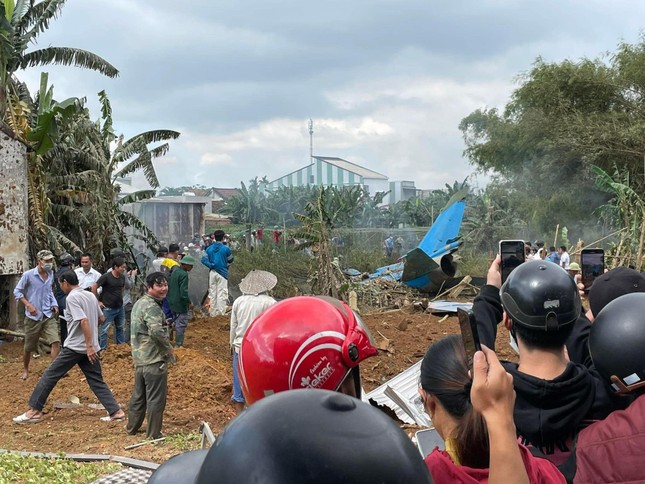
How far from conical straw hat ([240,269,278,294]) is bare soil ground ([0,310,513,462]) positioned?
1677 mm

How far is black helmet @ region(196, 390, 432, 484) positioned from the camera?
4.09ft

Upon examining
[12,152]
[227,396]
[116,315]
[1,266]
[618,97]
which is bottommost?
[227,396]

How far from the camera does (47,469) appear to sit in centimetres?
585

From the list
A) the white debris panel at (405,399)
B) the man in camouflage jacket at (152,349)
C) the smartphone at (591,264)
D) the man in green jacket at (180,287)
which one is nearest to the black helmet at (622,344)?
the smartphone at (591,264)

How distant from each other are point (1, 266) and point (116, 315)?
8.93 feet

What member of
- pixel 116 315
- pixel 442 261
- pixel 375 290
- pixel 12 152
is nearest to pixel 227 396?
pixel 116 315

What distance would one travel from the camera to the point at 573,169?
32.2 meters

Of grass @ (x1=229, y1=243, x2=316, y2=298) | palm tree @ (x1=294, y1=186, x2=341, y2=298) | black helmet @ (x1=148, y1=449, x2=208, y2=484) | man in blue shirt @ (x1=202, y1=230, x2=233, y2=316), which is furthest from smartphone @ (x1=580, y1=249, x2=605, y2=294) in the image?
grass @ (x1=229, y1=243, x2=316, y2=298)

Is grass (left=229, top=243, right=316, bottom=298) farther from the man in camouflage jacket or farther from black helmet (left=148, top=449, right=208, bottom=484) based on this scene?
black helmet (left=148, top=449, right=208, bottom=484)

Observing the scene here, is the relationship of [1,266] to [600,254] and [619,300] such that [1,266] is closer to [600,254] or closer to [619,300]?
[600,254]

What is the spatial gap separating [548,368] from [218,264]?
11797mm

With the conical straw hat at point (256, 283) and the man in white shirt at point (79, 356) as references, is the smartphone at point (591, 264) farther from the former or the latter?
the man in white shirt at point (79, 356)

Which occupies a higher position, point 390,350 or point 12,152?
point 12,152

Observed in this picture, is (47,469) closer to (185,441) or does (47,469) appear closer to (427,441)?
(185,441)
